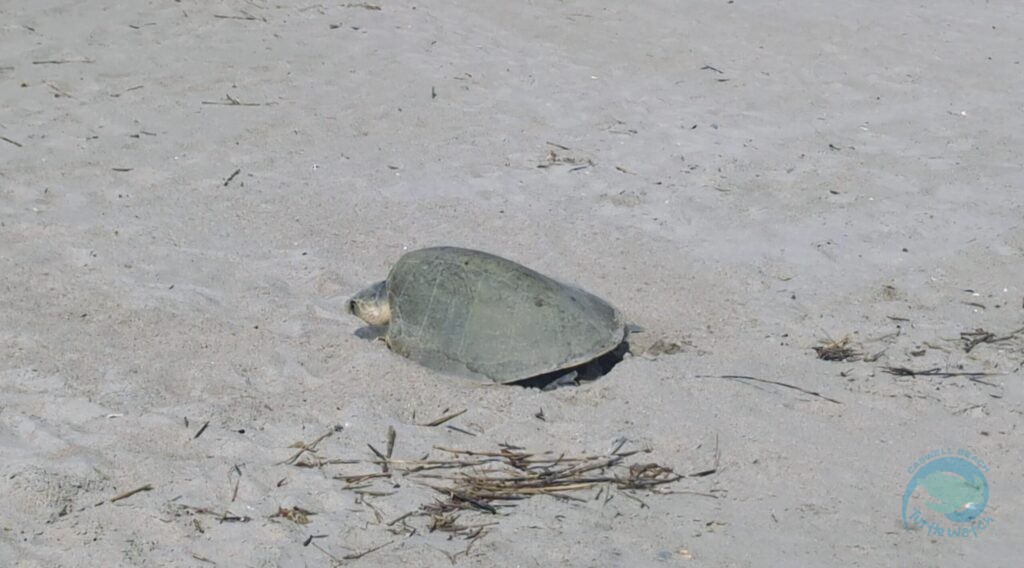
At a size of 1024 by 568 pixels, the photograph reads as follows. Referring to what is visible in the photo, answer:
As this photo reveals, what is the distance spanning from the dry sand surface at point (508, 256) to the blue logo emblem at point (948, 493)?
0.11 ft

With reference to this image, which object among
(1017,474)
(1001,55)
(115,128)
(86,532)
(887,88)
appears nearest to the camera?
(86,532)

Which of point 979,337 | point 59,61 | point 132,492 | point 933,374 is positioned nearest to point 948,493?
point 933,374

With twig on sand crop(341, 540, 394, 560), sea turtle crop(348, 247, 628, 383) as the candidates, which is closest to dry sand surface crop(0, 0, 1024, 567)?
twig on sand crop(341, 540, 394, 560)

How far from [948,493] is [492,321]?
1.71m

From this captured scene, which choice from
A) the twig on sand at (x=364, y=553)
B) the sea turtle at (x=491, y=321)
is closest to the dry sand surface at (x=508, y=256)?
the twig on sand at (x=364, y=553)

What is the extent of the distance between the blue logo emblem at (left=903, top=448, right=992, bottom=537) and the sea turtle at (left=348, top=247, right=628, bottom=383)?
1.20 m

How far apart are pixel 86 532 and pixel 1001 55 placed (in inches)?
286

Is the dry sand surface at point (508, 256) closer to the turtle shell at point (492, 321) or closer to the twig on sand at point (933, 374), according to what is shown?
the twig on sand at point (933, 374)

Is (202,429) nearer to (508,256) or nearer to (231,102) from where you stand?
(508,256)

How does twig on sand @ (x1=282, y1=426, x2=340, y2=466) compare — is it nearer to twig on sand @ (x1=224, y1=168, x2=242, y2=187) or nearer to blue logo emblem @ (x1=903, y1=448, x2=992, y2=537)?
blue logo emblem @ (x1=903, y1=448, x2=992, y2=537)

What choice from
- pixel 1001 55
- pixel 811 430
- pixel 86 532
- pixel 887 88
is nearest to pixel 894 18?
pixel 1001 55

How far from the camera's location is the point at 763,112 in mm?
7262

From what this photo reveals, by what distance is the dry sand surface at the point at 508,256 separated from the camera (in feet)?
11.6

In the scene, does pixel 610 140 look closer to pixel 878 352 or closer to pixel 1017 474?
pixel 878 352
